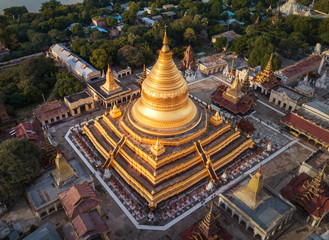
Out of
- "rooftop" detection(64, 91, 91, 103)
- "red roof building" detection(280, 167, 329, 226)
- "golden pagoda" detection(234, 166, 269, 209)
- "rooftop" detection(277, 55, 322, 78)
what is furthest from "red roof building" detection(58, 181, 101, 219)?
"rooftop" detection(277, 55, 322, 78)

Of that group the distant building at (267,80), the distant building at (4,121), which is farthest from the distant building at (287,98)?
the distant building at (4,121)

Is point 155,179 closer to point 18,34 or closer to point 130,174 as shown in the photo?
point 130,174

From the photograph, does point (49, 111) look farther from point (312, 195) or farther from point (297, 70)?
point (297, 70)

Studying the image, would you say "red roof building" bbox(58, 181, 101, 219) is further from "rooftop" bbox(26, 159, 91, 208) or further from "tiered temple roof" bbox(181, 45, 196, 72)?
"tiered temple roof" bbox(181, 45, 196, 72)

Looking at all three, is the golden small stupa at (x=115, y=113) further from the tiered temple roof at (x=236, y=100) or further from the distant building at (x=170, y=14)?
the distant building at (x=170, y=14)

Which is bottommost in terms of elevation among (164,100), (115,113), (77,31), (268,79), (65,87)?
(268,79)

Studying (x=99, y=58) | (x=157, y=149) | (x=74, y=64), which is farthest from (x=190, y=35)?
(x=157, y=149)
